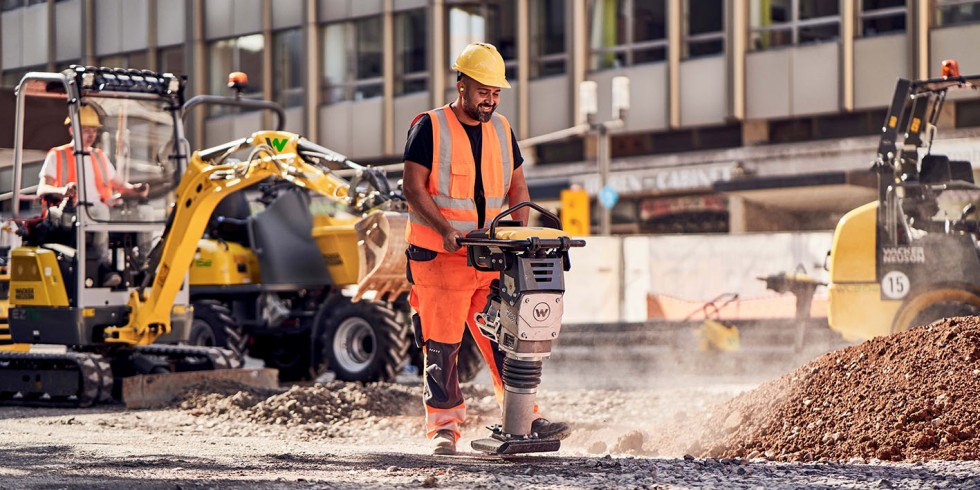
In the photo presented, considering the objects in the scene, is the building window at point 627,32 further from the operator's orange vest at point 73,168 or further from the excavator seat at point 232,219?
the operator's orange vest at point 73,168

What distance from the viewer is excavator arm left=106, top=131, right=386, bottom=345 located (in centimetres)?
1288

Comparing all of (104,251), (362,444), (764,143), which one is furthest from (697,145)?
(362,444)

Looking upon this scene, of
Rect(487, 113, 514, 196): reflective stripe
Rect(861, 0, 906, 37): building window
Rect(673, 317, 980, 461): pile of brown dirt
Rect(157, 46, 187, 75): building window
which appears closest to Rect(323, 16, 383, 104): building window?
Rect(157, 46, 187, 75): building window

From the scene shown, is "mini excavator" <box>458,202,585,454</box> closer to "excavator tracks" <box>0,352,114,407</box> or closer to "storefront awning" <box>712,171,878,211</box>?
"excavator tracks" <box>0,352,114,407</box>

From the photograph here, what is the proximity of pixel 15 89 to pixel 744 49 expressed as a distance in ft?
70.7

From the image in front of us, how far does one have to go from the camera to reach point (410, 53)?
37406mm

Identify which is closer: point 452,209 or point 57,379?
point 452,209

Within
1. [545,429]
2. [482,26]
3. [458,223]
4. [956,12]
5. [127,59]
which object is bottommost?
[545,429]

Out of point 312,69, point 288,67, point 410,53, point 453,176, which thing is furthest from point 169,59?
point 453,176

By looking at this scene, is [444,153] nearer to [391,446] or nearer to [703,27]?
[391,446]

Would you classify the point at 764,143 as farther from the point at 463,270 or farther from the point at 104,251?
the point at 463,270

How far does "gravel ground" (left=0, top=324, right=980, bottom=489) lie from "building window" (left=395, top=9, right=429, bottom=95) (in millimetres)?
23697

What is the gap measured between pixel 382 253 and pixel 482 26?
2374 cm

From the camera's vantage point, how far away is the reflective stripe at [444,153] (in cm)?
777
